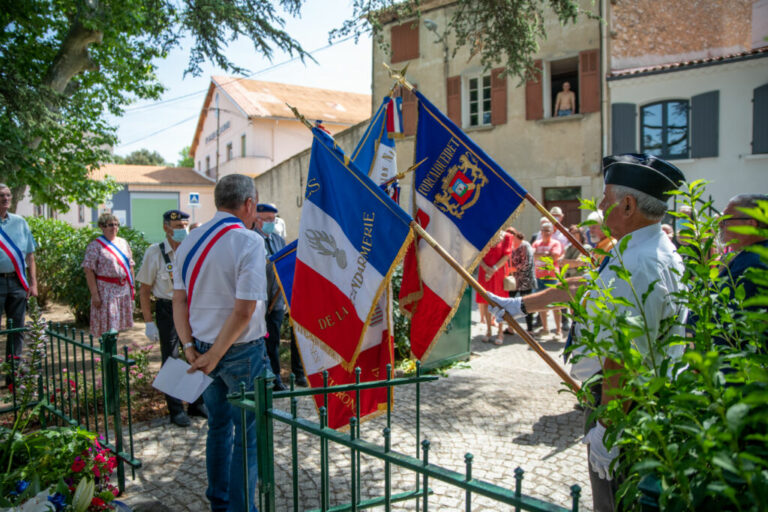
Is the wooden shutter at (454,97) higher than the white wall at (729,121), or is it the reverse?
the wooden shutter at (454,97)

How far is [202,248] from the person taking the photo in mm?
3053

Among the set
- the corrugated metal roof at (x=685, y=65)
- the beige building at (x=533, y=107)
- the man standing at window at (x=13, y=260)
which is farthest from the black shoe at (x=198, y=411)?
the corrugated metal roof at (x=685, y=65)

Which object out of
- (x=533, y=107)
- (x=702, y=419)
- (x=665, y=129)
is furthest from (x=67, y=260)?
(x=665, y=129)

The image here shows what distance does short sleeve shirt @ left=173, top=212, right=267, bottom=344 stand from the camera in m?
3.01

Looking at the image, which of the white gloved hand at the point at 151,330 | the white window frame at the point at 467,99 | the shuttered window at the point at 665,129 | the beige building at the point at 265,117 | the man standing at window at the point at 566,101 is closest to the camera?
the white gloved hand at the point at 151,330

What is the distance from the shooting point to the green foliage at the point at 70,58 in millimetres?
6805

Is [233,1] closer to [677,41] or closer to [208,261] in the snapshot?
[208,261]

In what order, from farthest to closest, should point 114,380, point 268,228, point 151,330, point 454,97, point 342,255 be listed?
point 454,97, point 268,228, point 151,330, point 114,380, point 342,255

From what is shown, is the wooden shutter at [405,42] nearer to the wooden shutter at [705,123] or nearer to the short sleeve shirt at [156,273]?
the wooden shutter at [705,123]

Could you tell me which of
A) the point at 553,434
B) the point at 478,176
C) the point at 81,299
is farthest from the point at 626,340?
the point at 81,299

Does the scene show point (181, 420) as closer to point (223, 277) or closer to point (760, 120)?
point (223, 277)

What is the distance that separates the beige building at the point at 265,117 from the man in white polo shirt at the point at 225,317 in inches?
1176

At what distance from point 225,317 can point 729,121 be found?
49.5 ft

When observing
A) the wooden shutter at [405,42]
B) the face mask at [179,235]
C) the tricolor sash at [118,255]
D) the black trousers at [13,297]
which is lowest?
the black trousers at [13,297]
